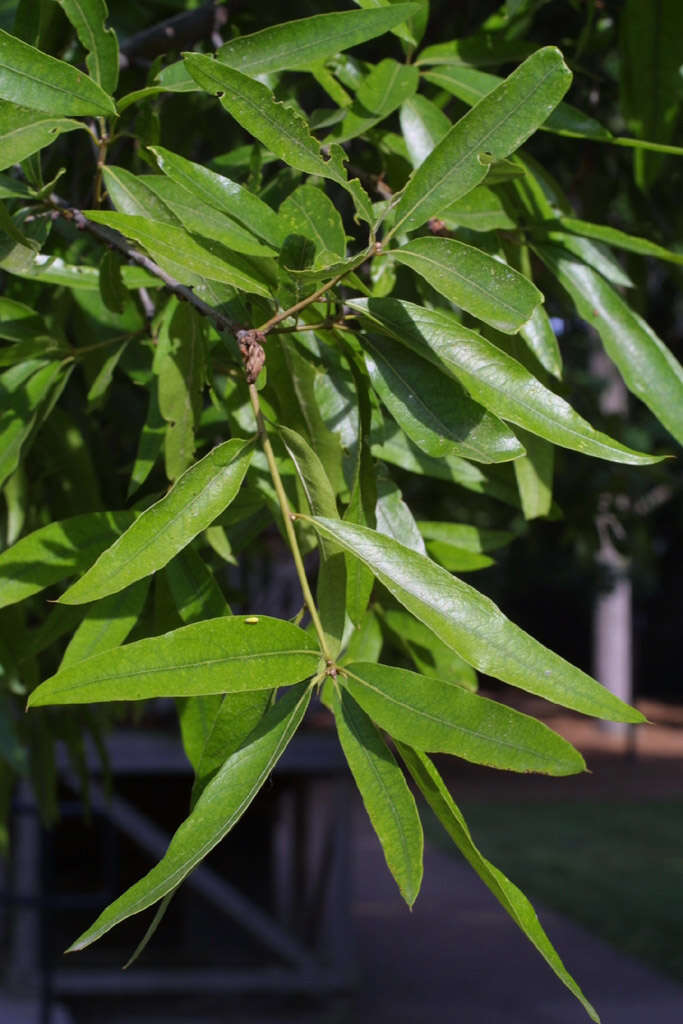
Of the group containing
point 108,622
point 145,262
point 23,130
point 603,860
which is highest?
point 23,130

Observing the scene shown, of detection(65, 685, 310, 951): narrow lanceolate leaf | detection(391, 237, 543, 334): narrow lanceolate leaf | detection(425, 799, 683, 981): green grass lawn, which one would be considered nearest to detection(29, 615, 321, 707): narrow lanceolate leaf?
detection(65, 685, 310, 951): narrow lanceolate leaf

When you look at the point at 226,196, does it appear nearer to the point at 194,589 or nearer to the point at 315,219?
the point at 315,219

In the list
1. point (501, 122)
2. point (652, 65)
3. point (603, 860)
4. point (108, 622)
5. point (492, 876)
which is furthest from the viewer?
point (603, 860)

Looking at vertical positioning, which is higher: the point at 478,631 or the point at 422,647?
the point at 478,631

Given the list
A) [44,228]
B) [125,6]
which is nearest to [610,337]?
[44,228]

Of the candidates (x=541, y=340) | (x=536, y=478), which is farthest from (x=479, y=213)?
(x=536, y=478)

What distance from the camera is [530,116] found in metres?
0.78

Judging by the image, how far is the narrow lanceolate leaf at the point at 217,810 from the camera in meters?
0.65

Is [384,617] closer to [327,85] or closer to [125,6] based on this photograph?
[327,85]

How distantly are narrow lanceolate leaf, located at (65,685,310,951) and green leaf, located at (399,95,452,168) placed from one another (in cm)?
55

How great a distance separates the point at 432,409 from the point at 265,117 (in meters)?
0.22

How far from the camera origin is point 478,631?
70 cm

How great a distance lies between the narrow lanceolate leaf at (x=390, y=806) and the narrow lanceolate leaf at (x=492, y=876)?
0.01 meters

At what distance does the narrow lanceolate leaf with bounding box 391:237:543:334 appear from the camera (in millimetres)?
781
